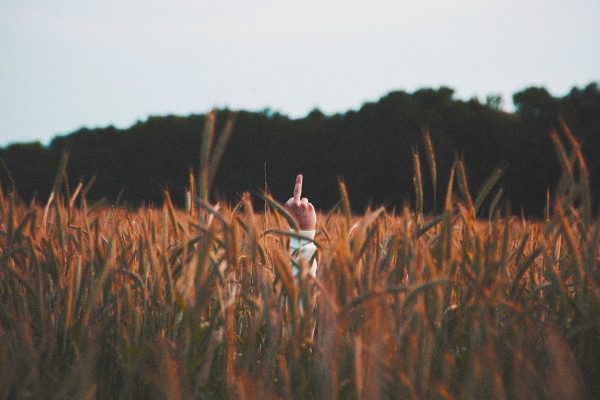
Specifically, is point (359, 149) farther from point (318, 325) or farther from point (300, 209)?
point (318, 325)

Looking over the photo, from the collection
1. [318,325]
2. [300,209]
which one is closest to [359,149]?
[300,209]

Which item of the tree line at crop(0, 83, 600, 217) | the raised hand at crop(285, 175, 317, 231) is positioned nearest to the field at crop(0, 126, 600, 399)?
the raised hand at crop(285, 175, 317, 231)

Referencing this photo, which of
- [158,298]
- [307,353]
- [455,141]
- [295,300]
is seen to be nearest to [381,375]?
[295,300]

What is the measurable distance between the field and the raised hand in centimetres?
41

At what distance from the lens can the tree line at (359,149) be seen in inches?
429

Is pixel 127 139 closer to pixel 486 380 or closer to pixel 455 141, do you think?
pixel 455 141

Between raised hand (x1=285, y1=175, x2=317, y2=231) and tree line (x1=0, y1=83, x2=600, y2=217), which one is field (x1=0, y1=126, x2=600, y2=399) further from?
tree line (x1=0, y1=83, x2=600, y2=217)

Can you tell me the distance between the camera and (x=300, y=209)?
1.81m

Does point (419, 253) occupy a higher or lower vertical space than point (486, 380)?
higher

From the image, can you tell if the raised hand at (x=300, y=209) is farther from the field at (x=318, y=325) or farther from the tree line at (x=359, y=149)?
the tree line at (x=359, y=149)

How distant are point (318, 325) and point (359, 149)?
11575 mm

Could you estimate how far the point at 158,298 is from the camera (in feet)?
3.87

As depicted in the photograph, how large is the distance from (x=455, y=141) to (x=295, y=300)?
1172cm

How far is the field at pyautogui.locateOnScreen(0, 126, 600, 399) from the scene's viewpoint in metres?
0.86
